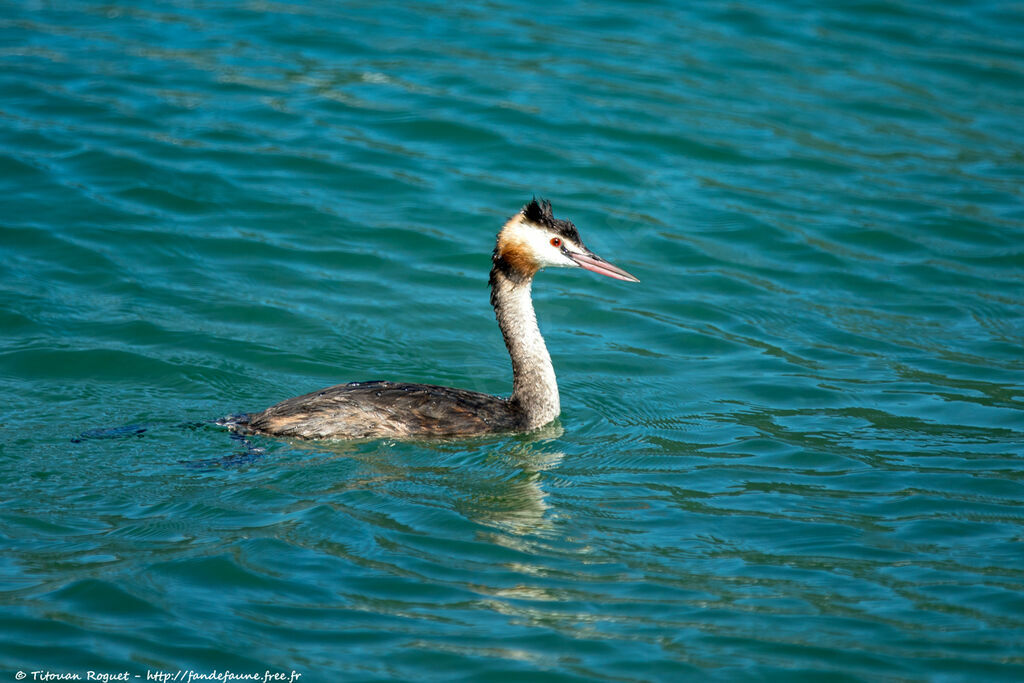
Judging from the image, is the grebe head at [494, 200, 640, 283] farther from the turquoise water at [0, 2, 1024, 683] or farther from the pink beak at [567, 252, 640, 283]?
the turquoise water at [0, 2, 1024, 683]

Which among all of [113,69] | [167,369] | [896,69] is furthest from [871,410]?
[113,69]

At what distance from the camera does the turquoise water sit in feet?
18.9

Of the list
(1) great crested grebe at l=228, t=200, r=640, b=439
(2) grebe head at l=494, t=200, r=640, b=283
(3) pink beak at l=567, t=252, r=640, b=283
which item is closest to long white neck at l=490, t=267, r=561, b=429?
(1) great crested grebe at l=228, t=200, r=640, b=439

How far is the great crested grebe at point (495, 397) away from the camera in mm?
7707

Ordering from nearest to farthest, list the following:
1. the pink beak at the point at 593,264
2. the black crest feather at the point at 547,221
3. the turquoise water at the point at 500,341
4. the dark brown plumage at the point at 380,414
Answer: the turquoise water at the point at 500,341 < the dark brown plumage at the point at 380,414 < the black crest feather at the point at 547,221 < the pink beak at the point at 593,264

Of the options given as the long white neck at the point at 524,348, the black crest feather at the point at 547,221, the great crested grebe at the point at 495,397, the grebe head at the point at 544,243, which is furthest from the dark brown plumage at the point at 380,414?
the black crest feather at the point at 547,221

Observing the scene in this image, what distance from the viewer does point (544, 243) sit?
8.30 metres

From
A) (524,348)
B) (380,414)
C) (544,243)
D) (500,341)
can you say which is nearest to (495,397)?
(524,348)

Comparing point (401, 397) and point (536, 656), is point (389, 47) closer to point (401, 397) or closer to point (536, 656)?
point (401, 397)

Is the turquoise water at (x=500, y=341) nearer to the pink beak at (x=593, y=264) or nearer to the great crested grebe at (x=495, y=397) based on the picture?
the great crested grebe at (x=495, y=397)

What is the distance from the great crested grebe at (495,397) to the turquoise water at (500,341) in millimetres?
158

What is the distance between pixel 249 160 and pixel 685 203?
4.85m

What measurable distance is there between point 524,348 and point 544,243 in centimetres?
81

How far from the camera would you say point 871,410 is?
863 centimetres
